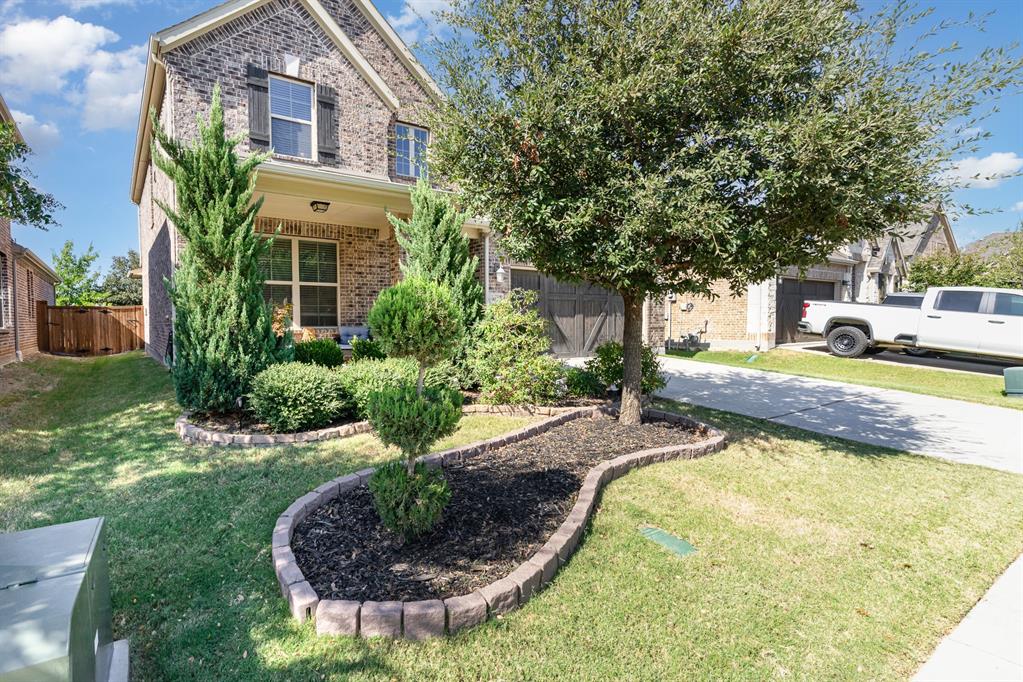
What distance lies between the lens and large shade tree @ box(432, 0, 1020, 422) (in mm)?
3875

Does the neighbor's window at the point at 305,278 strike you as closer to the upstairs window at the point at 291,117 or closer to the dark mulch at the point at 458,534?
the upstairs window at the point at 291,117

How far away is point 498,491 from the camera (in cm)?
389

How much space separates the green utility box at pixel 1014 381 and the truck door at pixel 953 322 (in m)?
3.11

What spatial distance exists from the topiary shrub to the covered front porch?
3338 millimetres

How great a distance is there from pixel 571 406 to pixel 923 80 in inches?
193

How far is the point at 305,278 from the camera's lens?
10.7 meters

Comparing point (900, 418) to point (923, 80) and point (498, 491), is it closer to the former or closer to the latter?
point (923, 80)

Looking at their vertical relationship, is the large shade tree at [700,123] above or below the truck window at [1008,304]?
above

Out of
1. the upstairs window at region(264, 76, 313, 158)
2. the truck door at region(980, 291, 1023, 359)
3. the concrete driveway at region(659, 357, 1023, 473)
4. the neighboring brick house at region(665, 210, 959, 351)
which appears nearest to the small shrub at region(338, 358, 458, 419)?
the concrete driveway at region(659, 357, 1023, 473)

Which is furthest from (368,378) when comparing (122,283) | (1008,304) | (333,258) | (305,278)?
(122,283)

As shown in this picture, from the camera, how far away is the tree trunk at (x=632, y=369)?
225 inches

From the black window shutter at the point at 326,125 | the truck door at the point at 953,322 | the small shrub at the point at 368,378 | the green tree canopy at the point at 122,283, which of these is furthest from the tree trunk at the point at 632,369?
the green tree canopy at the point at 122,283

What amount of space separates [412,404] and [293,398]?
3134 mm

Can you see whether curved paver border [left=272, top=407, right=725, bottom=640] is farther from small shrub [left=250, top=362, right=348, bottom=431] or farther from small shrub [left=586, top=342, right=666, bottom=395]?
small shrub [left=586, top=342, right=666, bottom=395]
